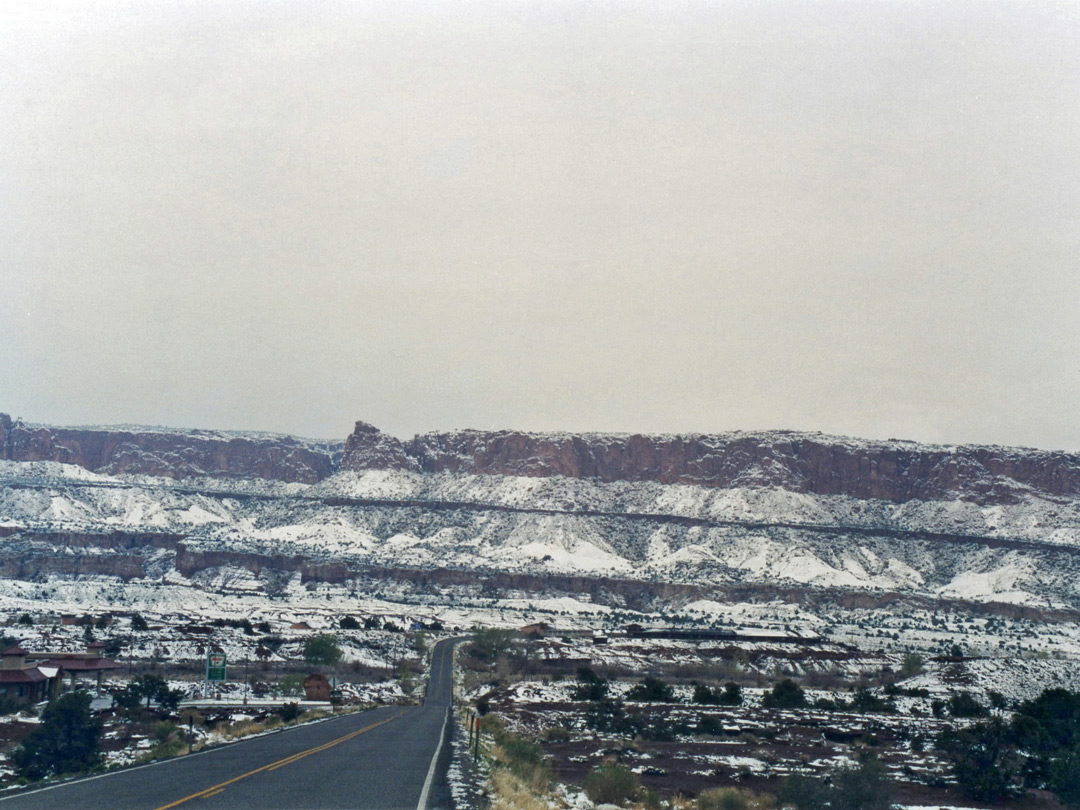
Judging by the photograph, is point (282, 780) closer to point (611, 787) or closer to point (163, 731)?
point (611, 787)

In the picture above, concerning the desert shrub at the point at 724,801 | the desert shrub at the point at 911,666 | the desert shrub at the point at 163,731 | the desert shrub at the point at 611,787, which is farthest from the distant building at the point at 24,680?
the desert shrub at the point at 911,666

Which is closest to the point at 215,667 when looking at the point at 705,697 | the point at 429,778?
the point at 429,778

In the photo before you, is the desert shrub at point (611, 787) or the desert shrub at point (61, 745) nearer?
the desert shrub at point (611, 787)

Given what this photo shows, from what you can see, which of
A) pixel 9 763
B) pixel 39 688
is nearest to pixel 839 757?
pixel 9 763

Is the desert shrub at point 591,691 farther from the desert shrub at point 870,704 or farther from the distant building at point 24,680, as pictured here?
the distant building at point 24,680

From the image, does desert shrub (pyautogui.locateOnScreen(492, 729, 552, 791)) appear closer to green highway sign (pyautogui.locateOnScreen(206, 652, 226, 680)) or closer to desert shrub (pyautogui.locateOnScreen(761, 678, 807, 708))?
green highway sign (pyautogui.locateOnScreen(206, 652, 226, 680))

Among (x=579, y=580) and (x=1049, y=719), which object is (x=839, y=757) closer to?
(x=1049, y=719)
